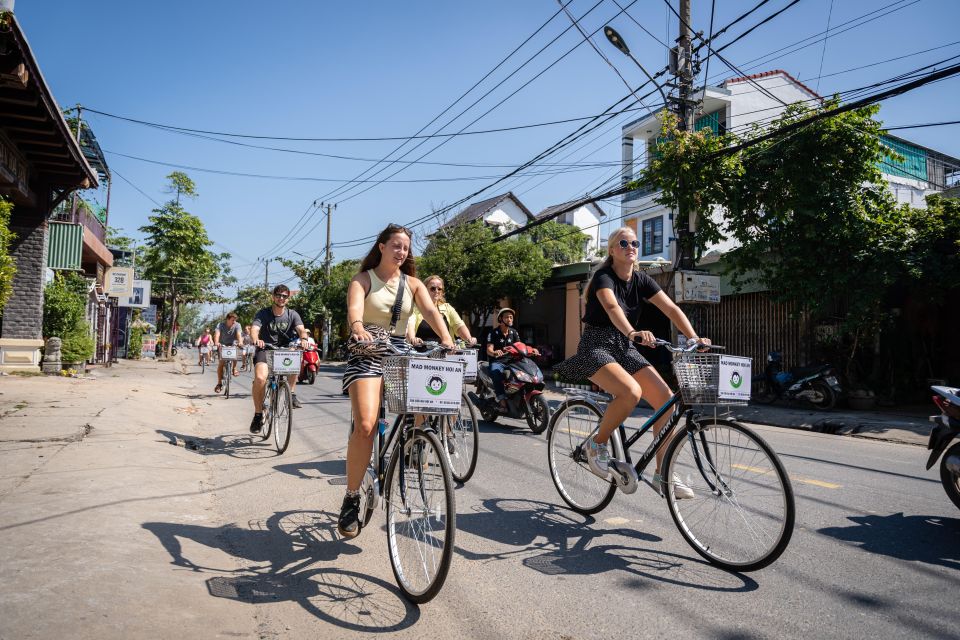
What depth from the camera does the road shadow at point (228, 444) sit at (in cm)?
711

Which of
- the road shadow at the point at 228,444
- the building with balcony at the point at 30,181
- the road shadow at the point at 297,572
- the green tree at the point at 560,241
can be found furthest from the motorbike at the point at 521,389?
the green tree at the point at 560,241

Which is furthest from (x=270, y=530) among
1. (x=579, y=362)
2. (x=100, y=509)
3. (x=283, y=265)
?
(x=283, y=265)

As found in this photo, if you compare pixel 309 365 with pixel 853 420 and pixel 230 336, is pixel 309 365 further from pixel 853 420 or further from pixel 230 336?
pixel 853 420

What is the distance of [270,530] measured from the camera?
424 cm

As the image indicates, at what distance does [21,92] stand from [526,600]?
12.8m

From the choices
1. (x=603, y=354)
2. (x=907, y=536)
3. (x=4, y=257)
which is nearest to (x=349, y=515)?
(x=603, y=354)

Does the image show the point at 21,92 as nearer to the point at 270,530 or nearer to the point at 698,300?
the point at 270,530

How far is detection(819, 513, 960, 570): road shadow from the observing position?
373 cm

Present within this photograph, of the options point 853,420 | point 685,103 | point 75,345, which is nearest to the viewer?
point 853,420

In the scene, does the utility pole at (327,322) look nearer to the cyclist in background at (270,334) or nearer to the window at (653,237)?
the window at (653,237)

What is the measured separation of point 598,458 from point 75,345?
18.6 meters

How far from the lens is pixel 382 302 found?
4.04m

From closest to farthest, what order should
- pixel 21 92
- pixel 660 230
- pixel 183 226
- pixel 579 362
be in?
pixel 579 362, pixel 21 92, pixel 660 230, pixel 183 226

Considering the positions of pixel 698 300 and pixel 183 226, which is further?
pixel 183 226
